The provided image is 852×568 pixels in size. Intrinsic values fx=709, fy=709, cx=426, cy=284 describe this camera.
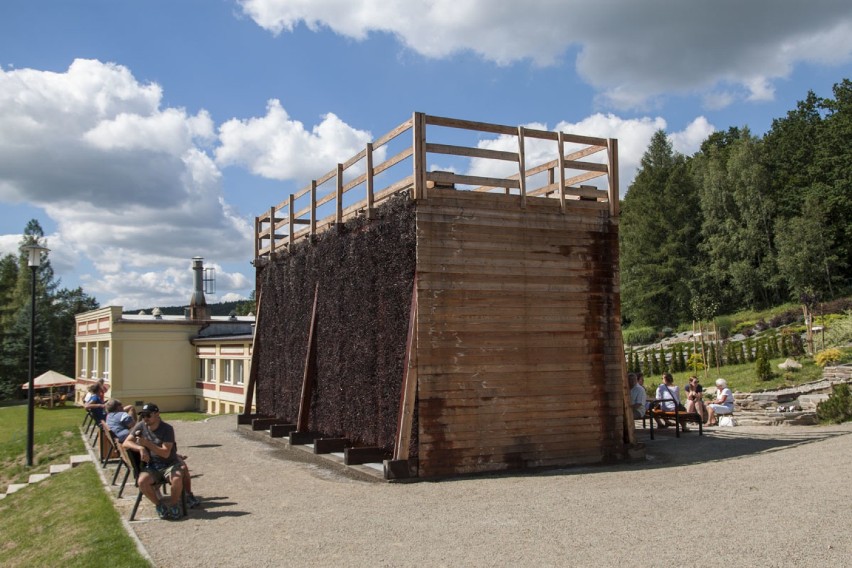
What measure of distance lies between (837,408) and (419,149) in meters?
10.4

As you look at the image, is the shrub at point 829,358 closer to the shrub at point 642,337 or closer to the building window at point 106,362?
the shrub at point 642,337

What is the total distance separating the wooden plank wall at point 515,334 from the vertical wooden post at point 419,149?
0.92 ft

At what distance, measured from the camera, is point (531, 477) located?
978cm

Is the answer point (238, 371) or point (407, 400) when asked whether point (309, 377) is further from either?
point (238, 371)

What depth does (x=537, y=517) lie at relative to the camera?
285 inches

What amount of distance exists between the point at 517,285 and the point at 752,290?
39826mm

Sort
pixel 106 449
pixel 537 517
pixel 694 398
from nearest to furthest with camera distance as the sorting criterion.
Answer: pixel 537 517 → pixel 106 449 → pixel 694 398

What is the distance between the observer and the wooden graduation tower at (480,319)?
10109 mm

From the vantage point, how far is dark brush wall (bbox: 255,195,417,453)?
10.9 m

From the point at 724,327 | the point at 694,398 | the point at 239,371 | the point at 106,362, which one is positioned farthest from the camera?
the point at 106,362

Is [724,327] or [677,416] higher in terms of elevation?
[724,327]

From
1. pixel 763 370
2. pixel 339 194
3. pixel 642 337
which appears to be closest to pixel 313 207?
pixel 339 194

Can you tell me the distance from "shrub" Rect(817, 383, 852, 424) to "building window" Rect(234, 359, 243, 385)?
22.3 m

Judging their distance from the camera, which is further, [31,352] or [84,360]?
[84,360]
